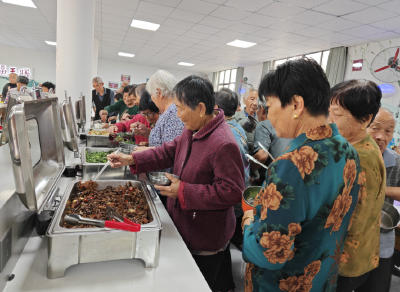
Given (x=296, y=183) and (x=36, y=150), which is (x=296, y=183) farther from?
(x=36, y=150)

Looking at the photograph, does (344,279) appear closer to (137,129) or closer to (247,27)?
(137,129)

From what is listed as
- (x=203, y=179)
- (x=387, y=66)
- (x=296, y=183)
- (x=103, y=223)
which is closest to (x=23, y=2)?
(x=203, y=179)

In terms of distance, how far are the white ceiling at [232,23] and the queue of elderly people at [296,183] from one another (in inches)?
144

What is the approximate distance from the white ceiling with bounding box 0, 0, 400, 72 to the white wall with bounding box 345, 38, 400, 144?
25 centimetres

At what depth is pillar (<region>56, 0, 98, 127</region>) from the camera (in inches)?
134

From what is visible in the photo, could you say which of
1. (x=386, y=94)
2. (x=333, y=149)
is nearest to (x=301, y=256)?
(x=333, y=149)

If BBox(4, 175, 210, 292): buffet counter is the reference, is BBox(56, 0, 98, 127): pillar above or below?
above

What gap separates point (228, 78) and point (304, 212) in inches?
516

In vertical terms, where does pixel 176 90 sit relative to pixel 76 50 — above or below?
below

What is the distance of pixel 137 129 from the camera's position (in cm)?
269

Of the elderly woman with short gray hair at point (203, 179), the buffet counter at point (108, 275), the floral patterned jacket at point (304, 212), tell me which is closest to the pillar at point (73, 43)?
the elderly woman with short gray hair at point (203, 179)

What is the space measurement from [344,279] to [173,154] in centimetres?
110

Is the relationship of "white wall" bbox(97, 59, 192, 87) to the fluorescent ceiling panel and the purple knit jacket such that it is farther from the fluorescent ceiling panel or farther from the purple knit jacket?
the purple knit jacket

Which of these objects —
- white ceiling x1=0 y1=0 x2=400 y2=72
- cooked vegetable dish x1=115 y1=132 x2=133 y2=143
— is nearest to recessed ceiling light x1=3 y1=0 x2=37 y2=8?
white ceiling x1=0 y1=0 x2=400 y2=72
